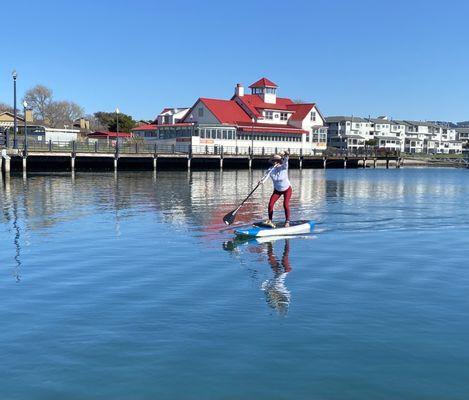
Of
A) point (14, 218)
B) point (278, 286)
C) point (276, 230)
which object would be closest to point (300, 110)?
point (14, 218)

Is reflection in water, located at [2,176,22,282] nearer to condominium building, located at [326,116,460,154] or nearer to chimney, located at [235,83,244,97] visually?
chimney, located at [235,83,244,97]

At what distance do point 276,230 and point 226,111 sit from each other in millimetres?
79950

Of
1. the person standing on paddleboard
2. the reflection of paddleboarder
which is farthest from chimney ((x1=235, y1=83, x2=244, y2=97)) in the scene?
the reflection of paddleboarder

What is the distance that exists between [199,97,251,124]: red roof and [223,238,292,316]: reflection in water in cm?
7642

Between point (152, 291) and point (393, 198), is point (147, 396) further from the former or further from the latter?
point (393, 198)

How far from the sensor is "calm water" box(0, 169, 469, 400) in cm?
665

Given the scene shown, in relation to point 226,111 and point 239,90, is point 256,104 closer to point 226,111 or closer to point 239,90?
point 239,90

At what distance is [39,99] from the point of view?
131 metres

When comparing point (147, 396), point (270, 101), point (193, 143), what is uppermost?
point (270, 101)

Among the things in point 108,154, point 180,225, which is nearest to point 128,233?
point 180,225

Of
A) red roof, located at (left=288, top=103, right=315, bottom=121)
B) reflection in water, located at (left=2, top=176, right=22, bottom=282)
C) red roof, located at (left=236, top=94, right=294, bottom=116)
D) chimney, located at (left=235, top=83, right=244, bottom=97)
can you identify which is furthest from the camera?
chimney, located at (left=235, top=83, right=244, bottom=97)

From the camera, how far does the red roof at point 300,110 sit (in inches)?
4035

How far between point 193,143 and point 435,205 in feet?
200

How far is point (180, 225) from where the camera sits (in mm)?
19594
